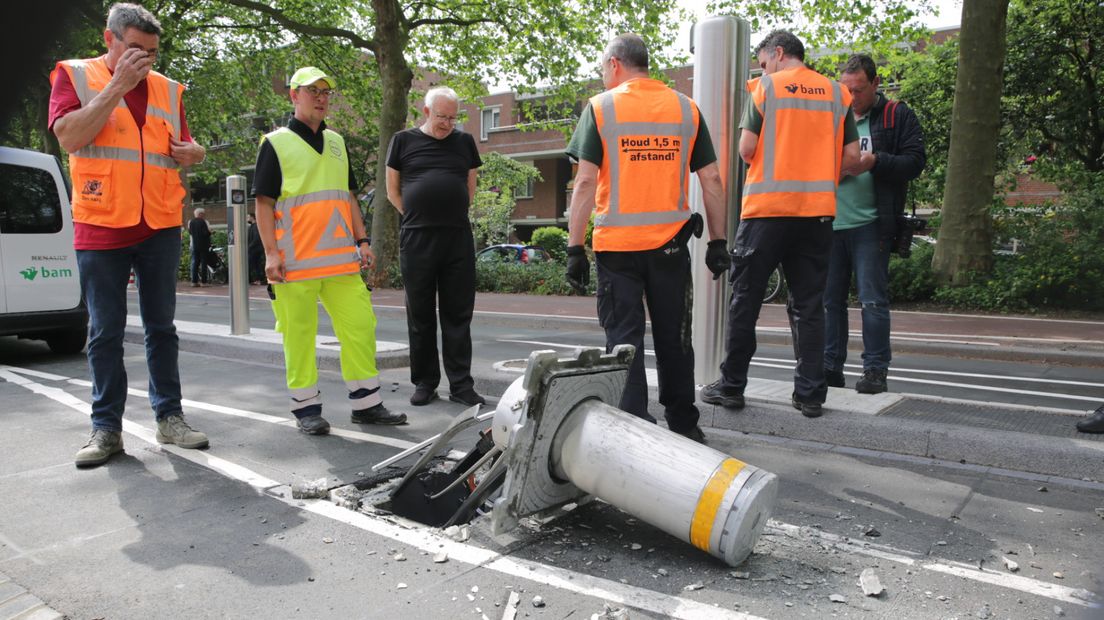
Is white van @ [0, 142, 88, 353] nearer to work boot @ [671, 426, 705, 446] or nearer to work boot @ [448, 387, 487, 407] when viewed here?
work boot @ [448, 387, 487, 407]

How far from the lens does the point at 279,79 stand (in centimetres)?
2739

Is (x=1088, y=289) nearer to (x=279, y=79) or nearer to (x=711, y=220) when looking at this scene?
(x=711, y=220)

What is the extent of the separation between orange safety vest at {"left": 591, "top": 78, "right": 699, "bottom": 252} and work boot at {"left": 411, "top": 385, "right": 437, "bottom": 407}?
2.11 metres

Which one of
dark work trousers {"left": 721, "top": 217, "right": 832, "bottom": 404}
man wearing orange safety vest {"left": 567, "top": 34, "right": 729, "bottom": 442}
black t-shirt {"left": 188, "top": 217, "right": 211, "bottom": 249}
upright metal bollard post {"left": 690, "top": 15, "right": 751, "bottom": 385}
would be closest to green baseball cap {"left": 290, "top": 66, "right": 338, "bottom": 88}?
man wearing orange safety vest {"left": 567, "top": 34, "right": 729, "bottom": 442}

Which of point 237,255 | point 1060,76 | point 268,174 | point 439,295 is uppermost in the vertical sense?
point 1060,76

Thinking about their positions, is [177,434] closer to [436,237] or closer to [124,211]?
[124,211]

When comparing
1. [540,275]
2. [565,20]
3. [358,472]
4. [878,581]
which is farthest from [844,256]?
[565,20]

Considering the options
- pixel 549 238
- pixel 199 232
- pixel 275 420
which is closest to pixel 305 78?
pixel 275 420

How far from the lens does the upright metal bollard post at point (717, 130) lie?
188 inches

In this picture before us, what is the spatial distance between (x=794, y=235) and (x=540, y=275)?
1346 centimetres

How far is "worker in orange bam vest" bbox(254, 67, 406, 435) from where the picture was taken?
14.7 feet

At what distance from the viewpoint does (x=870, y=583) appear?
253cm

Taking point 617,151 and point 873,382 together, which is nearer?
point 617,151

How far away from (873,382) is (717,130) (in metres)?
1.88
